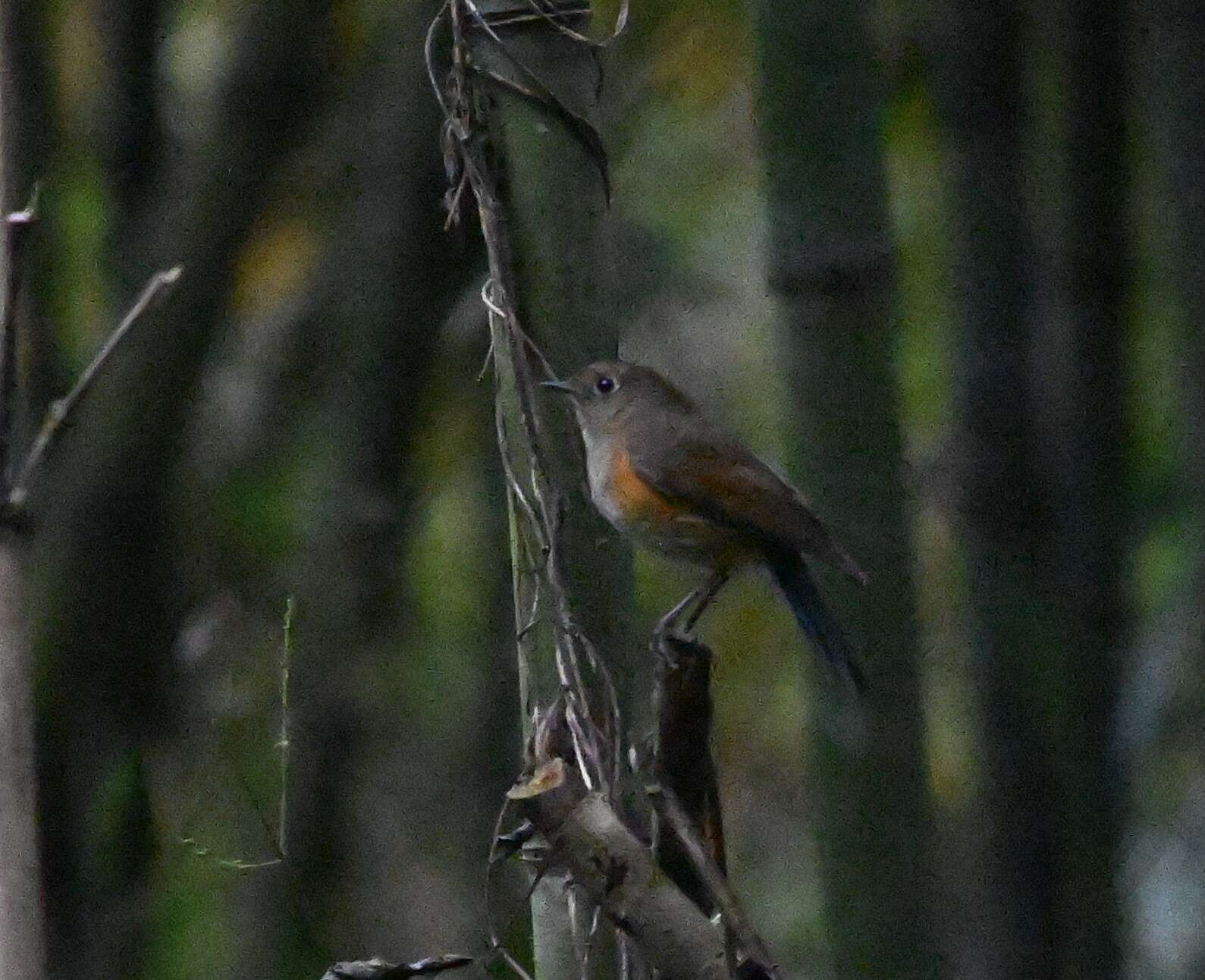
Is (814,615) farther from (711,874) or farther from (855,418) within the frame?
(711,874)

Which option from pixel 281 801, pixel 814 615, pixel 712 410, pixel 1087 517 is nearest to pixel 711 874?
pixel 814 615

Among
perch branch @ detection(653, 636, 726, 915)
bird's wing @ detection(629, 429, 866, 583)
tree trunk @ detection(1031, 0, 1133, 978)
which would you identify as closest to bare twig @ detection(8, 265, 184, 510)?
perch branch @ detection(653, 636, 726, 915)

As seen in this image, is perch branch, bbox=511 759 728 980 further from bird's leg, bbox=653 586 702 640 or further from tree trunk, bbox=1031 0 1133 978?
tree trunk, bbox=1031 0 1133 978

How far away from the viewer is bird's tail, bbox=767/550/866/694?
2.67 m

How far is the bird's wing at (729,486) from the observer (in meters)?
2.68

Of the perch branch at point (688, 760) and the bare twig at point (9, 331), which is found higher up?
the bare twig at point (9, 331)

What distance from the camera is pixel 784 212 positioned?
2.72 metres

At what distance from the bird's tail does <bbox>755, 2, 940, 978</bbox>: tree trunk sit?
7cm

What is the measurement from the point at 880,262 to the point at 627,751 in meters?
0.82

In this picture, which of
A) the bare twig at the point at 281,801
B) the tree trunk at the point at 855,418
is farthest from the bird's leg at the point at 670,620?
the bare twig at the point at 281,801

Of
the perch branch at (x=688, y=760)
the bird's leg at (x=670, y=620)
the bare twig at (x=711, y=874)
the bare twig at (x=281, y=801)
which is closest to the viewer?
the bare twig at (x=711, y=874)

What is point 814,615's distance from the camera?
280cm

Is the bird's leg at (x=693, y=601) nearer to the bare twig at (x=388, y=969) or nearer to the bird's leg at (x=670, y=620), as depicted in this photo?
the bird's leg at (x=670, y=620)

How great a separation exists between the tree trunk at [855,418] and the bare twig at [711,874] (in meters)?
0.70
